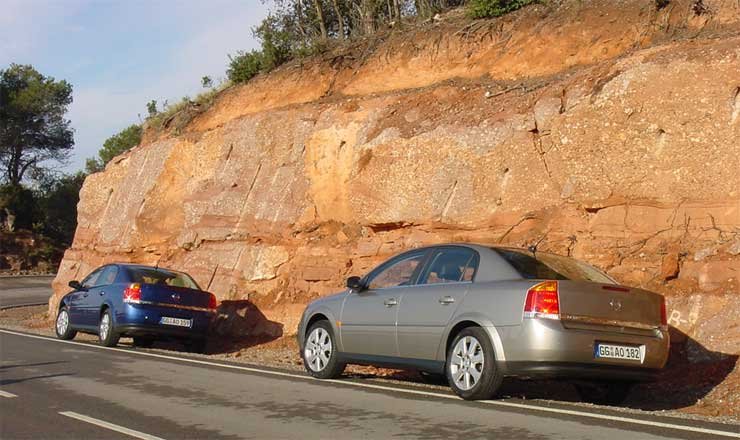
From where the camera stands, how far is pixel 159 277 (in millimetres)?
16641

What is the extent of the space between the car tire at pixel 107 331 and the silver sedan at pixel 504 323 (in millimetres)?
6820

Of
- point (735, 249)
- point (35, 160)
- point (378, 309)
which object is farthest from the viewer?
point (35, 160)

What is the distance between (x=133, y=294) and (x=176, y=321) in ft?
2.88

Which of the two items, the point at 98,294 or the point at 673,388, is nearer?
the point at 673,388

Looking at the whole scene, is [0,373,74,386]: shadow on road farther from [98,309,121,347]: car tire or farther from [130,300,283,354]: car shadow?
[130,300,283,354]: car shadow

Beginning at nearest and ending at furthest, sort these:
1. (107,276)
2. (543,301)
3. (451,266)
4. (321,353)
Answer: (543,301)
(451,266)
(321,353)
(107,276)

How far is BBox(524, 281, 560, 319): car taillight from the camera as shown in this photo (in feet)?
26.9

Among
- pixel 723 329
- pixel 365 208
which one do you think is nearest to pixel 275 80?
pixel 365 208

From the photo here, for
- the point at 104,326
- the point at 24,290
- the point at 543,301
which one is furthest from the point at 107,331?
→ the point at 24,290

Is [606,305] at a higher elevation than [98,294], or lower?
higher

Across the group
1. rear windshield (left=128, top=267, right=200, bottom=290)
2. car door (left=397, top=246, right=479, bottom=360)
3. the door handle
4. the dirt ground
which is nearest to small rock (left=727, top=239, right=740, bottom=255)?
the dirt ground

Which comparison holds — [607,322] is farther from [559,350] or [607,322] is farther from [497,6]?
[497,6]

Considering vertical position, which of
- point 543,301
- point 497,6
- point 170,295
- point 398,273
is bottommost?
point 170,295

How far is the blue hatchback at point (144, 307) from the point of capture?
15570mm
